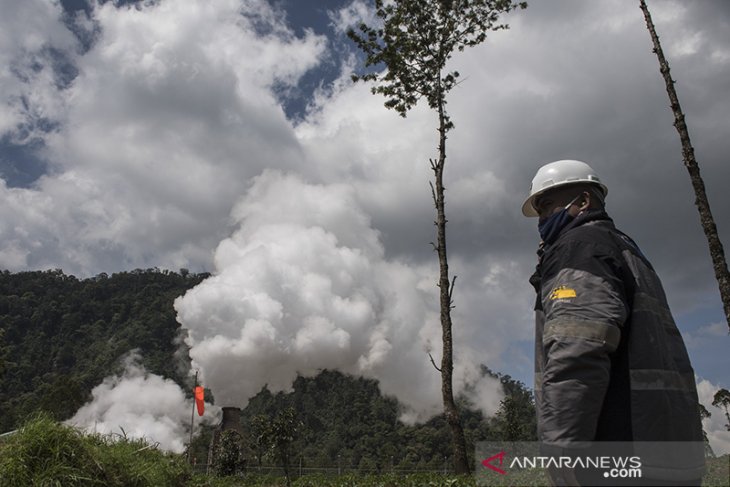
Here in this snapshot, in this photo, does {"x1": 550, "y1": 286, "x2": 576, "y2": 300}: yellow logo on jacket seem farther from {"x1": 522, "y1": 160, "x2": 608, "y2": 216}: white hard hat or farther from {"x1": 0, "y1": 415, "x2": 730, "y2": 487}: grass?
{"x1": 0, "y1": 415, "x2": 730, "y2": 487}: grass

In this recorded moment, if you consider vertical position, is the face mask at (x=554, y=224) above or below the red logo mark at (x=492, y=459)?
above

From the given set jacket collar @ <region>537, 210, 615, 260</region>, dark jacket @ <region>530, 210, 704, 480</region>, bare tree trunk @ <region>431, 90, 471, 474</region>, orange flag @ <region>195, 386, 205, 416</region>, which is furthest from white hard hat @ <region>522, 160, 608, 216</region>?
orange flag @ <region>195, 386, 205, 416</region>

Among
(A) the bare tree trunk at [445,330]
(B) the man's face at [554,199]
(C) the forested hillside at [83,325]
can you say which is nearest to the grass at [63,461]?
(A) the bare tree trunk at [445,330]

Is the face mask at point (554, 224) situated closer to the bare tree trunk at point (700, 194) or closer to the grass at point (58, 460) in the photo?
the grass at point (58, 460)

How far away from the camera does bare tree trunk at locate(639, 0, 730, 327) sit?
8.40 metres

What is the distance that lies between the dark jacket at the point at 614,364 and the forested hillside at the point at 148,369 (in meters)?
59.7

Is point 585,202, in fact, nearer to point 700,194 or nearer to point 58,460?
point 58,460

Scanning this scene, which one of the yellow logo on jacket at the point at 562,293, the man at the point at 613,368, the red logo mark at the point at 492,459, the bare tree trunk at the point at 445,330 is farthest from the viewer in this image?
the bare tree trunk at the point at 445,330

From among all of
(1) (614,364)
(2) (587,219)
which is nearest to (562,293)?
(1) (614,364)

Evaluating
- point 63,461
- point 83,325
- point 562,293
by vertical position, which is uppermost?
point 83,325

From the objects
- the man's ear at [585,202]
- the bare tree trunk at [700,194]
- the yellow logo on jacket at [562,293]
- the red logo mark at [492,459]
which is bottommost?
the red logo mark at [492,459]

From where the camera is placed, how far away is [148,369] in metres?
85.6

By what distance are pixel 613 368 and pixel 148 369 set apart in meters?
93.4

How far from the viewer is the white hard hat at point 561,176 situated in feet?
8.81
